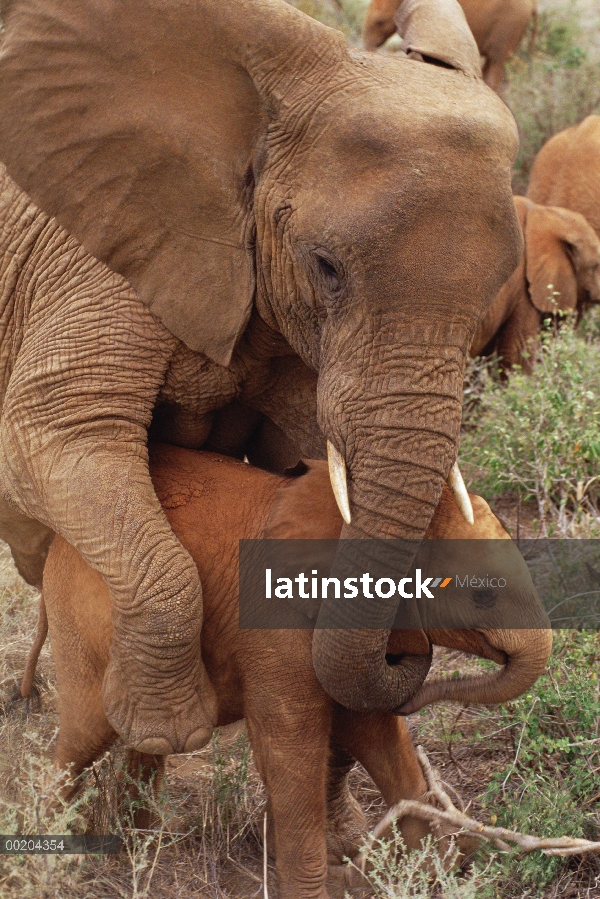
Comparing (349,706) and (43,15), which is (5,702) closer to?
(349,706)

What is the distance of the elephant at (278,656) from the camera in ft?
10.9

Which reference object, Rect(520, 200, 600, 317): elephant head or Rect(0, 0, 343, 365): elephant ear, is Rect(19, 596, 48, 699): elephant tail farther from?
Rect(520, 200, 600, 317): elephant head

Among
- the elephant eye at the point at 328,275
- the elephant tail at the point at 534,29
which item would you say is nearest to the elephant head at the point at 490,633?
the elephant eye at the point at 328,275

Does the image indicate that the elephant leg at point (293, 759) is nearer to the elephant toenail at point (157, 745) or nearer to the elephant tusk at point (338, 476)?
the elephant toenail at point (157, 745)

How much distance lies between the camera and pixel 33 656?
4.28m

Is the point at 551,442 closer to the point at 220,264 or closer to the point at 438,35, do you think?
the point at 438,35

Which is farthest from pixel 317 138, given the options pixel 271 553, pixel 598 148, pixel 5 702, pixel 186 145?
pixel 598 148

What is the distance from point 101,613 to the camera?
349 centimetres

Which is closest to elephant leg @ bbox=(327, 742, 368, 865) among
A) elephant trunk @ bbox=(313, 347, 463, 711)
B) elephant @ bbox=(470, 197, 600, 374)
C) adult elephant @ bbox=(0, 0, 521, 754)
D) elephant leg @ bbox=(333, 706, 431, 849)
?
elephant leg @ bbox=(333, 706, 431, 849)

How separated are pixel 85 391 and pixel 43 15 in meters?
0.99

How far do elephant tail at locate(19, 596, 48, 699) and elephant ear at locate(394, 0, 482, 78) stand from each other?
2.16m

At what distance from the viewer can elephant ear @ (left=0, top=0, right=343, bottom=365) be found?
3.14 metres

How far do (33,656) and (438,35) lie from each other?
246cm

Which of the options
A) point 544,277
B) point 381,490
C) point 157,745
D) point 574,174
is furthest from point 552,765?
point 574,174
